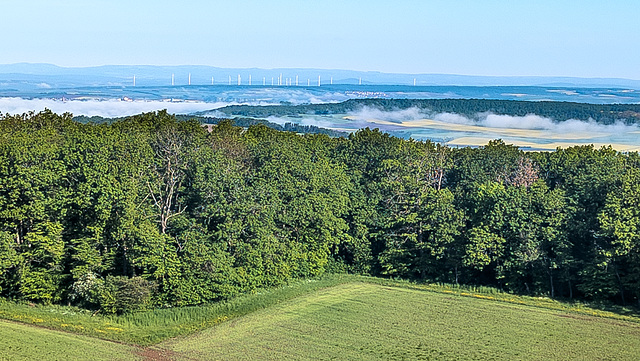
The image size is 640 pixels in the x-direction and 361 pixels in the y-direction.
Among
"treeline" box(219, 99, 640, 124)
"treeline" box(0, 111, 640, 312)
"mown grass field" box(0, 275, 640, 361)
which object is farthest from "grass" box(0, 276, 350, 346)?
"treeline" box(219, 99, 640, 124)

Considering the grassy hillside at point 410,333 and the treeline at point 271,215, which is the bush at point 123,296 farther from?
the grassy hillside at point 410,333

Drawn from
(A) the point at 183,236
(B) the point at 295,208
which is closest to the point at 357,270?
(B) the point at 295,208

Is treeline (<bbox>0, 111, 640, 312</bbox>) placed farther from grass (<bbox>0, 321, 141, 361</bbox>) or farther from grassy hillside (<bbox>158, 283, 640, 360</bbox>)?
grass (<bbox>0, 321, 141, 361</bbox>)

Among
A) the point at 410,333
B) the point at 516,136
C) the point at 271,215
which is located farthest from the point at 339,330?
the point at 516,136

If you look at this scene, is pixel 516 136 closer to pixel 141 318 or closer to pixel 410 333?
pixel 410 333

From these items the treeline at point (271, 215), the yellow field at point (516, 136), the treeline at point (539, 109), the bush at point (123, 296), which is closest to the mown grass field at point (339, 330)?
the bush at point (123, 296)

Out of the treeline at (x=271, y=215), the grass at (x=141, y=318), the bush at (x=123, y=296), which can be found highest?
the treeline at (x=271, y=215)
